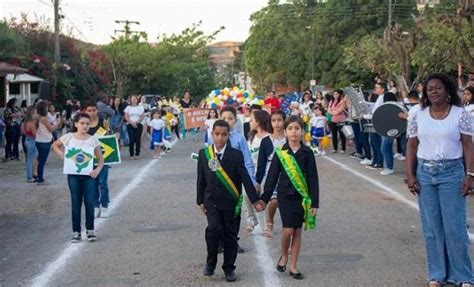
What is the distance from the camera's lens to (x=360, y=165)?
59.8 ft

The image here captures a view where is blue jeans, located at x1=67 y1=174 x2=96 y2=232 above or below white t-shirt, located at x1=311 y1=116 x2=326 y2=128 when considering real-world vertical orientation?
below

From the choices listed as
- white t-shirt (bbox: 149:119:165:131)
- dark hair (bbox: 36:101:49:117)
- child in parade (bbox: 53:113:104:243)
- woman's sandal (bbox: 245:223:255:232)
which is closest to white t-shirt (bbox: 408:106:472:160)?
woman's sandal (bbox: 245:223:255:232)

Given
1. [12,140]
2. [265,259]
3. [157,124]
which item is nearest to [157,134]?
[157,124]

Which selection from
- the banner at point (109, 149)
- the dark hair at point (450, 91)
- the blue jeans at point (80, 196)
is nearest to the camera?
the dark hair at point (450, 91)

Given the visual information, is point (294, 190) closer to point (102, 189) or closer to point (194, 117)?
point (102, 189)

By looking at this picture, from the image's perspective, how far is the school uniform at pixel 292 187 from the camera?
7.33m

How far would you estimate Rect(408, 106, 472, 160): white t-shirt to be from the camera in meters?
6.59

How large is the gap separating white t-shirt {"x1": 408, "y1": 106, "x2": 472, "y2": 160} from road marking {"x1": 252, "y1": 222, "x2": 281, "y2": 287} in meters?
1.73

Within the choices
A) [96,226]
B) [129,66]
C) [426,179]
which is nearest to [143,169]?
[96,226]

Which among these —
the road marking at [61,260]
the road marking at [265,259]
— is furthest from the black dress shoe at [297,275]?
the road marking at [61,260]

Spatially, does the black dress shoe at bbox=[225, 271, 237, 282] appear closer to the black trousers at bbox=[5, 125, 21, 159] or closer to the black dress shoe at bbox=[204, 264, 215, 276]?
the black dress shoe at bbox=[204, 264, 215, 276]

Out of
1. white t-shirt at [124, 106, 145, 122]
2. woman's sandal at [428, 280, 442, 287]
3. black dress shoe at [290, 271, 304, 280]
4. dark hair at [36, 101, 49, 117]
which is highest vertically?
dark hair at [36, 101, 49, 117]

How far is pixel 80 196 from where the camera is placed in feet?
30.6

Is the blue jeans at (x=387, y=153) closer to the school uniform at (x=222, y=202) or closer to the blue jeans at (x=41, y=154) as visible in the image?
the blue jeans at (x=41, y=154)
